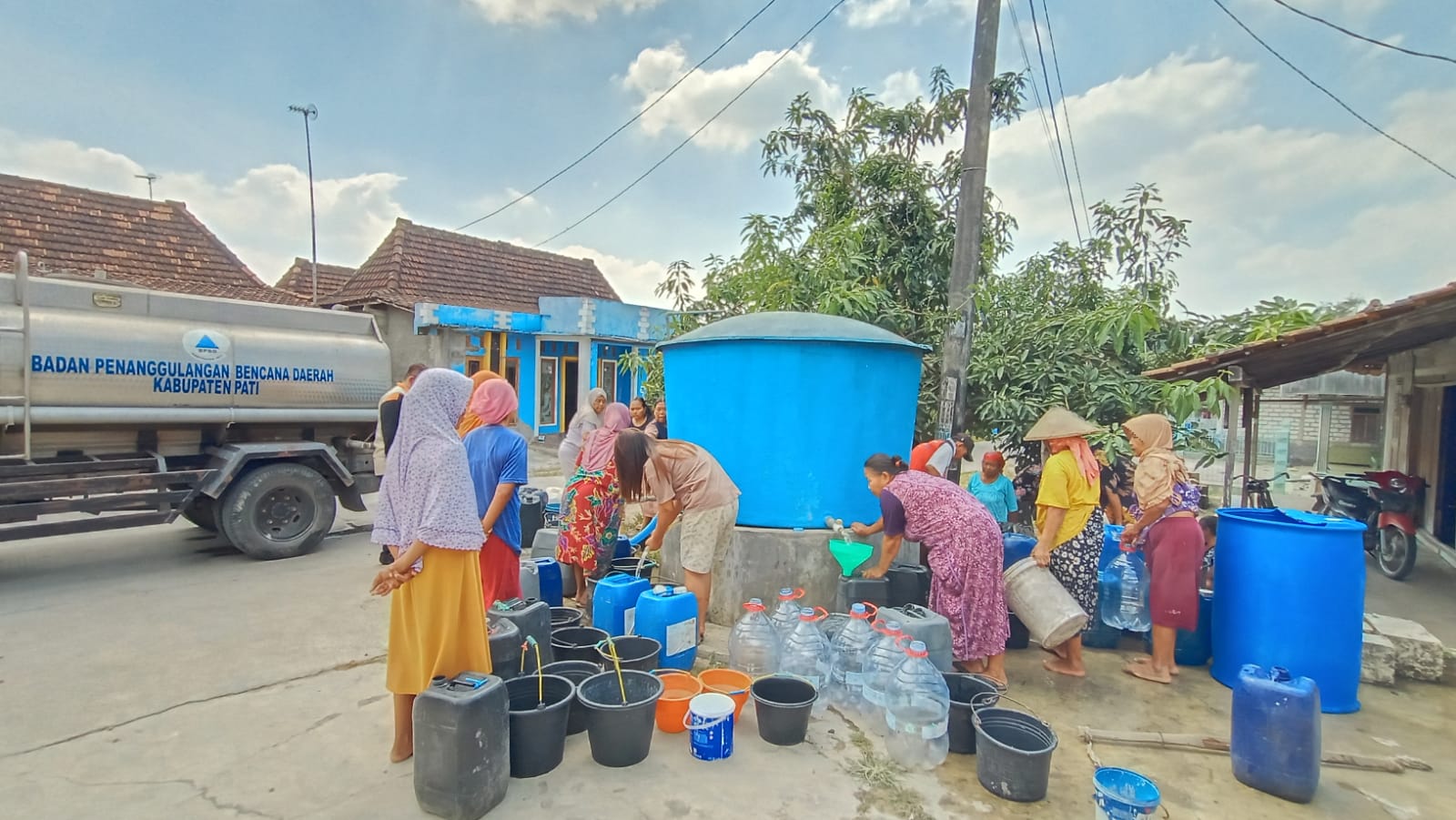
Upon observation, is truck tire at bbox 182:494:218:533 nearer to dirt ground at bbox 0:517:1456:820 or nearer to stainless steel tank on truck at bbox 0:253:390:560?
stainless steel tank on truck at bbox 0:253:390:560

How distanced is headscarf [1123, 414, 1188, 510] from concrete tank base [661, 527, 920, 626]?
5.88 ft

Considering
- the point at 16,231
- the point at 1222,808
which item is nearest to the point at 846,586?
the point at 1222,808

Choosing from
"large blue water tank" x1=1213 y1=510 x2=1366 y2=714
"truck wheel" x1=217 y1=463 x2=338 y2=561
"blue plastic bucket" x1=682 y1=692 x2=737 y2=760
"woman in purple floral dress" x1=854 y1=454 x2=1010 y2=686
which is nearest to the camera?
"blue plastic bucket" x1=682 y1=692 x2=737 y2=760

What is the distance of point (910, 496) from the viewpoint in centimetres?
420

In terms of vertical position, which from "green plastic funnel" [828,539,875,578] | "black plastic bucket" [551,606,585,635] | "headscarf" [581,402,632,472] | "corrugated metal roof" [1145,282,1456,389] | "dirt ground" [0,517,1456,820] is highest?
"corrugated metal roof" [1145,282,1456,389]

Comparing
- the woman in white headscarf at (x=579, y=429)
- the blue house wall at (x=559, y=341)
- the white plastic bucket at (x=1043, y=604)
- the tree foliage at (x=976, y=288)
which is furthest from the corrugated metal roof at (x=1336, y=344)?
the blue house wall at (x=559, y=341)

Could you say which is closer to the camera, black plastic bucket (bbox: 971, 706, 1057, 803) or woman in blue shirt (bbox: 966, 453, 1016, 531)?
black plastic bucket (bbox: 971, 706, 1057, 803)

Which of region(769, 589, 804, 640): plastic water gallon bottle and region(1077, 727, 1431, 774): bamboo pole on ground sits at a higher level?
region(769, 589, 804, 640): plastic water gallon bottle

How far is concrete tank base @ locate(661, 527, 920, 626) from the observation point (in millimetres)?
4992

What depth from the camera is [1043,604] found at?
4184 millimetres

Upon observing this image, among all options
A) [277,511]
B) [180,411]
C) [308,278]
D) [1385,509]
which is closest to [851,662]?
[277,511]

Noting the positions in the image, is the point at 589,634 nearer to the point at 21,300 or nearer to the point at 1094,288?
the point at 21,300

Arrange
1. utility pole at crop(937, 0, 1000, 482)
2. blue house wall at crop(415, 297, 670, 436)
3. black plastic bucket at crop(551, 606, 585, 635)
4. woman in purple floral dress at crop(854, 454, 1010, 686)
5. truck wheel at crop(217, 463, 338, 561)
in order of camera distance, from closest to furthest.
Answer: woman in purple floral dress at crop(854, 454, 1010, 686)
black plastic bucket at crop(551, 606, 585, 635)
utility pole at crop(937, 0, 1000, 482)
truck wheel at crop(217, 463, 338, 561)
blue house wall at crop(415, 297, 670, 436)

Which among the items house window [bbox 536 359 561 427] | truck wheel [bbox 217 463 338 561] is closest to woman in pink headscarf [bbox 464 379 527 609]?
truck wheel [bbox 217 463 338 561]
